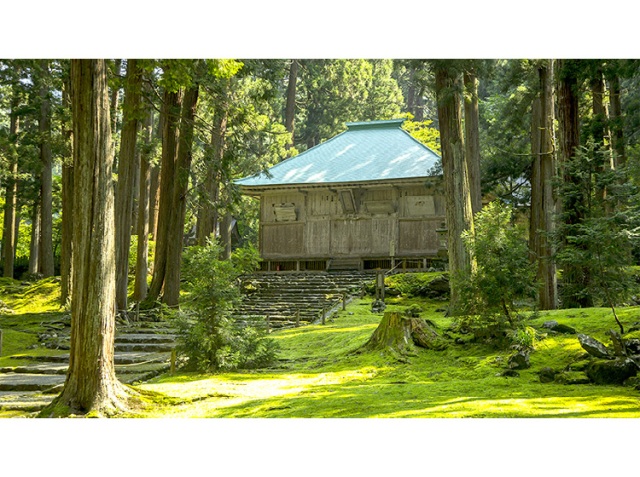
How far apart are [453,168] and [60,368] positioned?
8301mm

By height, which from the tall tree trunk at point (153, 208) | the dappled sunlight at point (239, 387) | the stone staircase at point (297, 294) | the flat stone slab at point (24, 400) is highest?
the tall tree trunk at point (153, 208)

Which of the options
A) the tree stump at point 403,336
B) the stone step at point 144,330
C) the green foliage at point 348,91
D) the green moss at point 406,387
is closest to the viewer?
the green moss at point 406,387

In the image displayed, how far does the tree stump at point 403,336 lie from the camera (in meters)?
10.5

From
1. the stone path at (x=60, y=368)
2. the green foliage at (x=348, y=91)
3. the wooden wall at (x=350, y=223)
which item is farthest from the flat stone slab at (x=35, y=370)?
the green foliage at (x=348, y=91)

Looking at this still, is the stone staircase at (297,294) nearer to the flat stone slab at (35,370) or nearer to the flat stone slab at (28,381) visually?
the flat stone slab at (35,370)

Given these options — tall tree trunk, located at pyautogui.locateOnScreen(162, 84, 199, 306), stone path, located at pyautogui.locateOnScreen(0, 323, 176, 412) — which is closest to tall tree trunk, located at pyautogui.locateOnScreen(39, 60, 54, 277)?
tall tree trunk, located at pyautogui.locateOnScreen(162, 84, 199, 306)

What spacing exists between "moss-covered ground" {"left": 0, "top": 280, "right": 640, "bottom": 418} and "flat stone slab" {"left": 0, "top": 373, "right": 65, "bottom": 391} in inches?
54.8

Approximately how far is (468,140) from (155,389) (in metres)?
12.0

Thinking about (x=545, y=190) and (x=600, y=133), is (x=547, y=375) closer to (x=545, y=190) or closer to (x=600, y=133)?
(x=600, y=133)

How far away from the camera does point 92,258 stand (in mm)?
7152

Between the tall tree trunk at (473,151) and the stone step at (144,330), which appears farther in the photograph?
the tall tree trunk at (473,151)

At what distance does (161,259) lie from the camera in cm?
1630

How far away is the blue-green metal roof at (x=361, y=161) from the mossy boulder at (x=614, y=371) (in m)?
16.2
